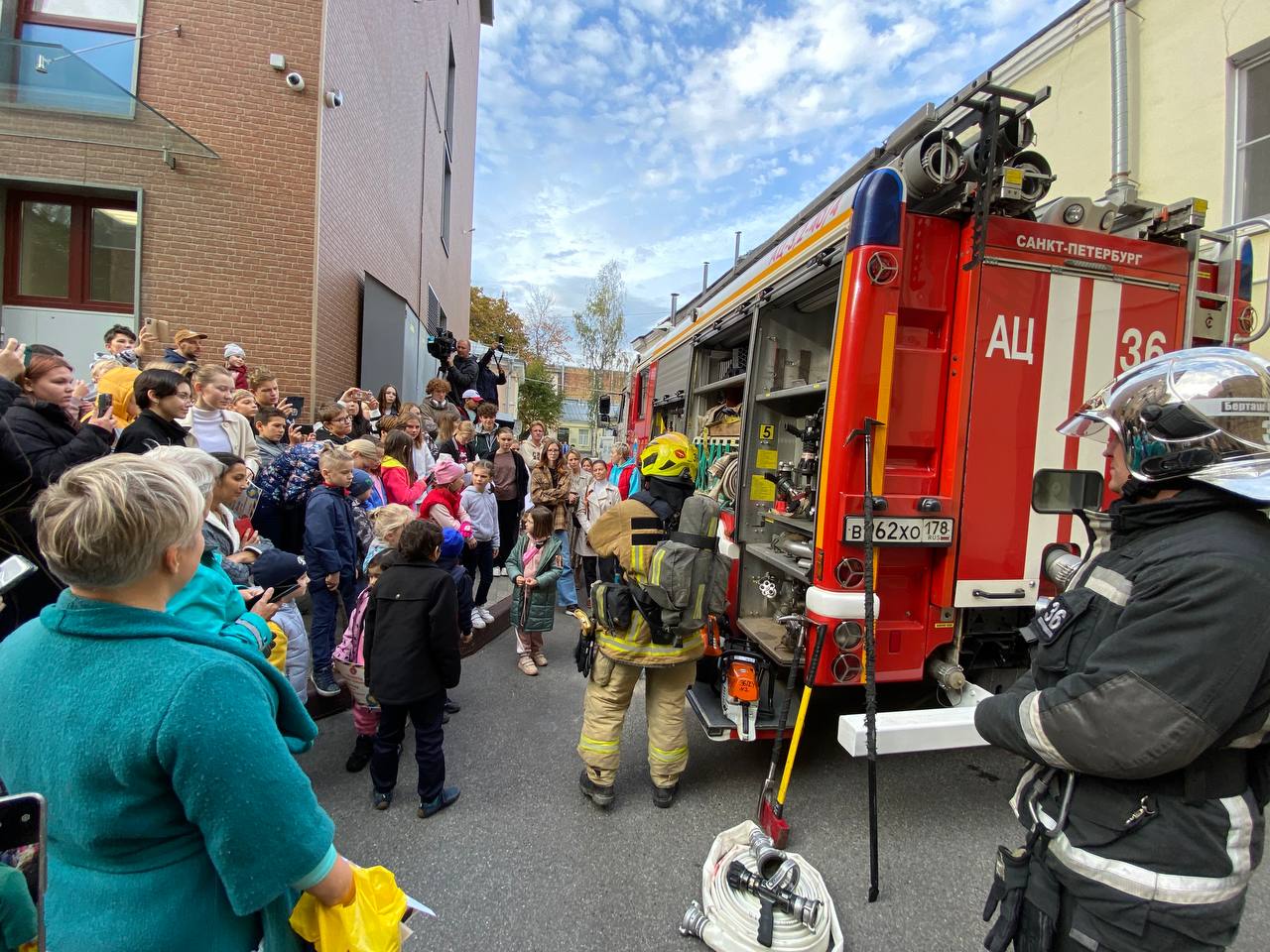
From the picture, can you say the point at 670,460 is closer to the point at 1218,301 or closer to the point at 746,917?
the point at 746,917

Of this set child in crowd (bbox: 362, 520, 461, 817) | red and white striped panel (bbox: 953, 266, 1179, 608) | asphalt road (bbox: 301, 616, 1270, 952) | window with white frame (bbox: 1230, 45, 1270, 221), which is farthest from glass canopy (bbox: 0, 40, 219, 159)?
window with white frame (bbox: 1230, 45, 1270, 221)

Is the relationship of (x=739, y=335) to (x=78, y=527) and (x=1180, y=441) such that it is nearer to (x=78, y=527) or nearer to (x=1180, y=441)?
(x=1180, y=441)

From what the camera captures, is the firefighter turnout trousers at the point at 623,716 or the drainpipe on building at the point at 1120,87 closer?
the firefighter turnout trousers at the point at 623,716

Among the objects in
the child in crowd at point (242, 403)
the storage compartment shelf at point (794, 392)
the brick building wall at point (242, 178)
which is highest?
the brick building wall at point (242, 178)

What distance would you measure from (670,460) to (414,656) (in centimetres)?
158

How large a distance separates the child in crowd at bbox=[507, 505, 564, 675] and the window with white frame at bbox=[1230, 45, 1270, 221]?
6977 millimetres

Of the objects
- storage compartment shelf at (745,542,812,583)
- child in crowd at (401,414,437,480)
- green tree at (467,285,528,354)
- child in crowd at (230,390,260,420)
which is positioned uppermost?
green tree at (467,285,528,354)

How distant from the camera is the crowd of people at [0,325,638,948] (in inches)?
40.0

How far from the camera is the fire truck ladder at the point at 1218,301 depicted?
10.0ft

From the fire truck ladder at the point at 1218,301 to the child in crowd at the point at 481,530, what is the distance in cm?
476

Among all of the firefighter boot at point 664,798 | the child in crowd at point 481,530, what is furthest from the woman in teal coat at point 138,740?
the child in crowd at point 481,530

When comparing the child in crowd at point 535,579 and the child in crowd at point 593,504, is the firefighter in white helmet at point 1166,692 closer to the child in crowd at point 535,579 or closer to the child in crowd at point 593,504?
the child in crowd at point 535,579

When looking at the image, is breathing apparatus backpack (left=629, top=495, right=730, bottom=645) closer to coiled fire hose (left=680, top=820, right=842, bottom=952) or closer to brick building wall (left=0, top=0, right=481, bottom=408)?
coiled fire hose (left=680, top=820, right=842, bottom=952)

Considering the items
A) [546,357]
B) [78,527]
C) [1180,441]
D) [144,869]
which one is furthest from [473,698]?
[546,357]
